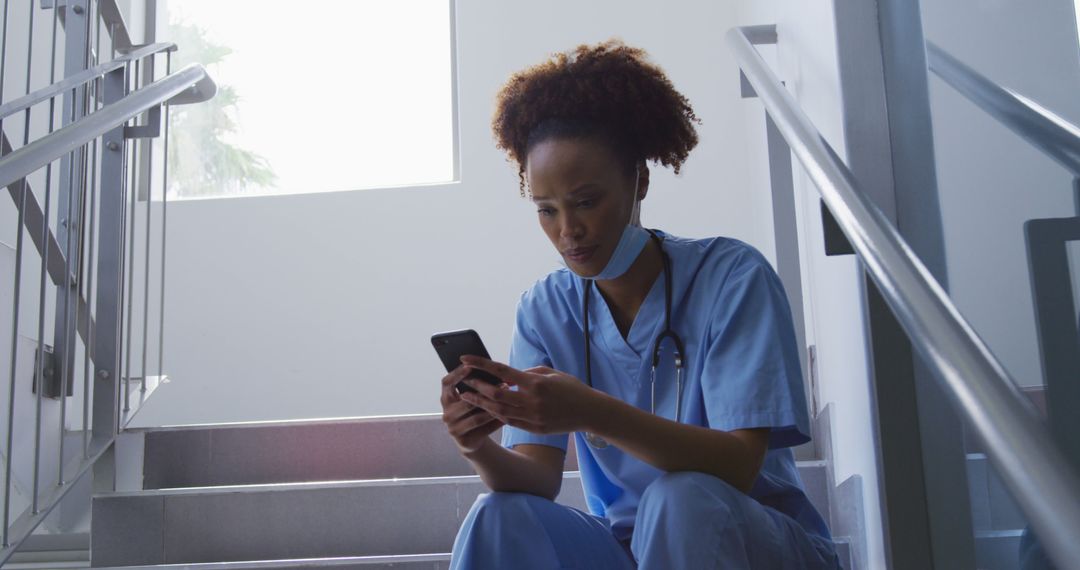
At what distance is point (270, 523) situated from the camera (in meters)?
2.26

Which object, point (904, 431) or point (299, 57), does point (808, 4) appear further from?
point (299, 57)

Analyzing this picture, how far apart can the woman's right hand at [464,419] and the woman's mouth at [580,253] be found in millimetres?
257

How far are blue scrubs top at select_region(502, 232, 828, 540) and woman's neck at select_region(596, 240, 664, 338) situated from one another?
21mm

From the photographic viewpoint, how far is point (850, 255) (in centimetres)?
157

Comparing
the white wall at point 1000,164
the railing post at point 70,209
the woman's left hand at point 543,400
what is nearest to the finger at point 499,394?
the woman's left hand at point 543,400

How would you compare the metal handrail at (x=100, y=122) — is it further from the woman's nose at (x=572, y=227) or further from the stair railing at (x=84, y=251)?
the woman's nose at (x=572, y=227)

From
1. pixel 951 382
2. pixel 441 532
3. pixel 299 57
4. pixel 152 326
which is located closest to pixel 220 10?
pixel 299 57

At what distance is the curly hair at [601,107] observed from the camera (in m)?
1.53

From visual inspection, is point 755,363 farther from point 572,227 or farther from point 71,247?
point 71,247

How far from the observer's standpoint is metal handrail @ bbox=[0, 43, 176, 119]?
1853 mm

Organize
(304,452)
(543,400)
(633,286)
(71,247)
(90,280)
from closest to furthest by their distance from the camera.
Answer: (543,400), (633,286), (71,247), (90,280), (304,452)

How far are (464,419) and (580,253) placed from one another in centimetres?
30

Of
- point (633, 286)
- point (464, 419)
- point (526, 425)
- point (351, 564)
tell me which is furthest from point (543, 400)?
point (351, 564)

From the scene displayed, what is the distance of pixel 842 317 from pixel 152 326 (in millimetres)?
3220
